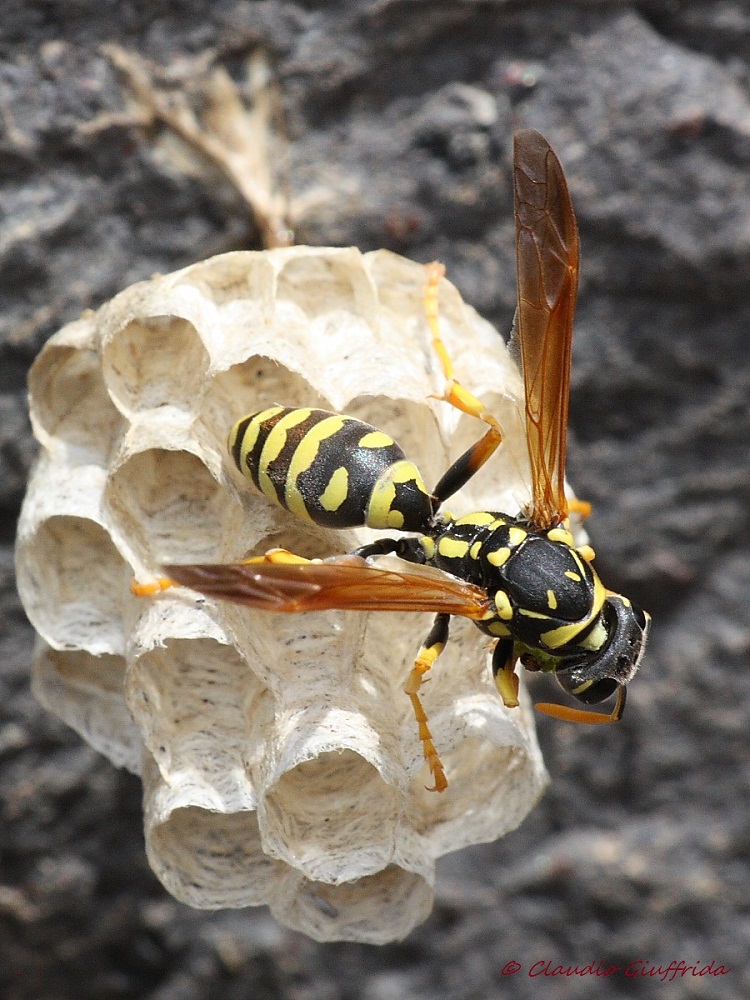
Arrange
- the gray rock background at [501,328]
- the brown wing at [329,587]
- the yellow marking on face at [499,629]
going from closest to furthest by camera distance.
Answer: the brown wing at [329,587] < the yellow marking on face at [499,629] < the gray rock background at [501,328]

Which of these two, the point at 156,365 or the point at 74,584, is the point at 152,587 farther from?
the point at 156,365

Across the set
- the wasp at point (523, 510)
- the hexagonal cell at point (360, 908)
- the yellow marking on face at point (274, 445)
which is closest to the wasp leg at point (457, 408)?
the wasp at point (523, 510)

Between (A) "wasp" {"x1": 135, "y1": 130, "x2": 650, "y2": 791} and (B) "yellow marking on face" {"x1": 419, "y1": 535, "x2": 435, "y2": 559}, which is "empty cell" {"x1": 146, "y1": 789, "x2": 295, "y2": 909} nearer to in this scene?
(A) "wasp" {"x1": 135, "y1": 130, "x2": 650, "y2": 791}

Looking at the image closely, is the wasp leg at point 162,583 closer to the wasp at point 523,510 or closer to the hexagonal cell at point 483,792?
the wasp at point 523,510

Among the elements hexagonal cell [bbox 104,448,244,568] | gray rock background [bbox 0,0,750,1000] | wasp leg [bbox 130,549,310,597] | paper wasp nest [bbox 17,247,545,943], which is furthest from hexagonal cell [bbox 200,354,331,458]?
gray rock background [bbox 0,0,750,1000]

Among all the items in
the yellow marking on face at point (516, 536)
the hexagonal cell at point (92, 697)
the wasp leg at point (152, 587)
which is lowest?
the hexagonal cell at point (92, 697)

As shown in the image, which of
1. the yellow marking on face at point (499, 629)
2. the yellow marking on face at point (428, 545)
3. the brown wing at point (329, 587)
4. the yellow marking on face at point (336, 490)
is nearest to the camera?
the brown wing at point (329, 587)

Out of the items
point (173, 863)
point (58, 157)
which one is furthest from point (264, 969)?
point (58, 157)

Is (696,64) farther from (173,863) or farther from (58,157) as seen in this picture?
(173,863)
